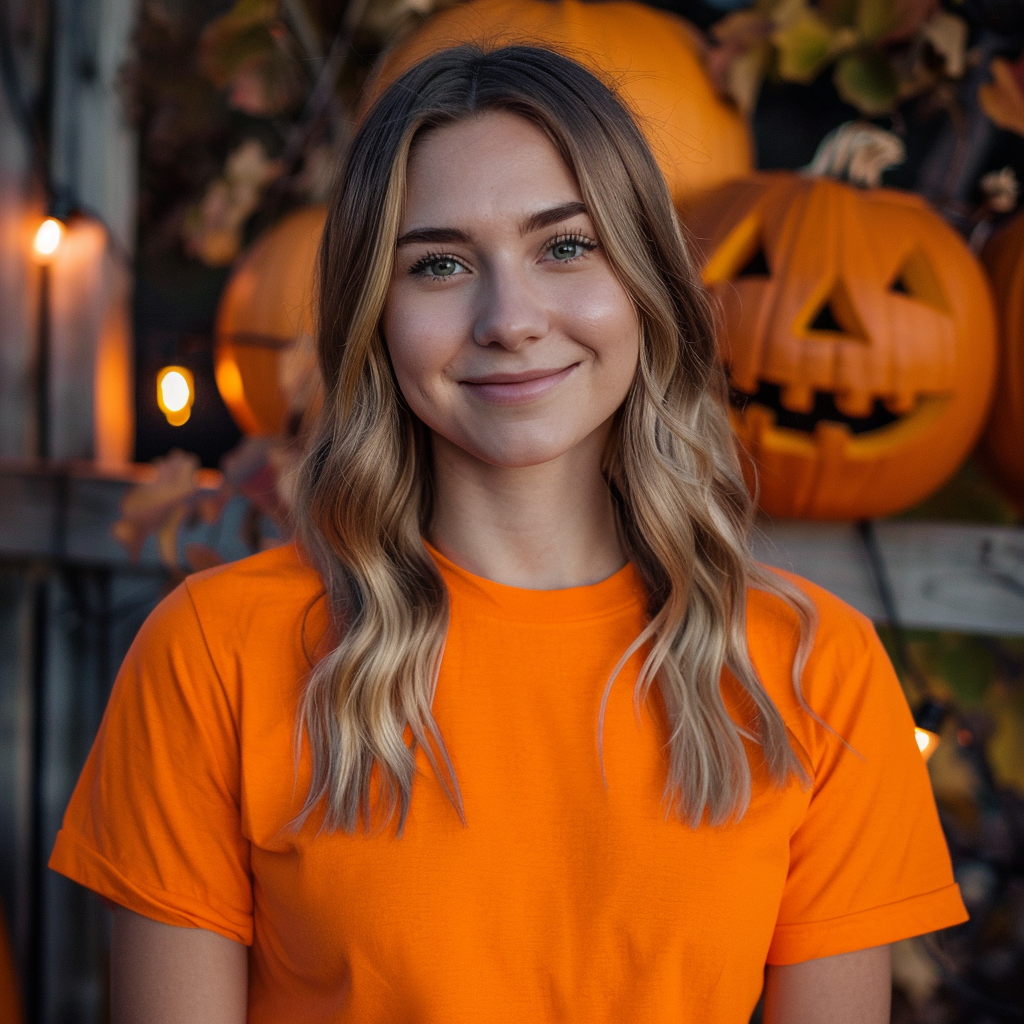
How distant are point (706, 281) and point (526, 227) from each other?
23.0 inches

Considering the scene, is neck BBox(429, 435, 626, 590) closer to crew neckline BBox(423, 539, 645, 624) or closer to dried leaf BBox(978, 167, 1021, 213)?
crew neckline BBox(423, 539, 645, 624)

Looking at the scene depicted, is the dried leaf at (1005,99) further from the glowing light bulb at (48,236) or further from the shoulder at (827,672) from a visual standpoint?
the glowing light bulb at (48,236)

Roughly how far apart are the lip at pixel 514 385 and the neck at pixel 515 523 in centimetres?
12

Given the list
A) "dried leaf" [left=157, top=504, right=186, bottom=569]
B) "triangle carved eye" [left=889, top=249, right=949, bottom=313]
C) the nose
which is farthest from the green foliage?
"dried leaf" [left=157, top=504, right=186, bottom=569]

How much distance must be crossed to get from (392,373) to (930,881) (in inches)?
32.7

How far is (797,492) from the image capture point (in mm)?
1648

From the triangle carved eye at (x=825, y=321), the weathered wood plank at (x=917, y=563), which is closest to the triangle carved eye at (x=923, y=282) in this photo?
the triangle carved eye at (x=825, y=321)

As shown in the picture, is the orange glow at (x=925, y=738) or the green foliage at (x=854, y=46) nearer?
the orange glow at (x=925, y=738)

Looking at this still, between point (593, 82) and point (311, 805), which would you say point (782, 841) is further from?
point (593, 82)

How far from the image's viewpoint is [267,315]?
198 centimetres

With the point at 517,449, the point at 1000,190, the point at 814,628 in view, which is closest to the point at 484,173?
the point at 517,449

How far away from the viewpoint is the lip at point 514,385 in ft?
3.62

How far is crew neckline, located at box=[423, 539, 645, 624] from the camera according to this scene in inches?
46.8

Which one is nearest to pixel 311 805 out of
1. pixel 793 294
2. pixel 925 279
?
pixel 793 294
